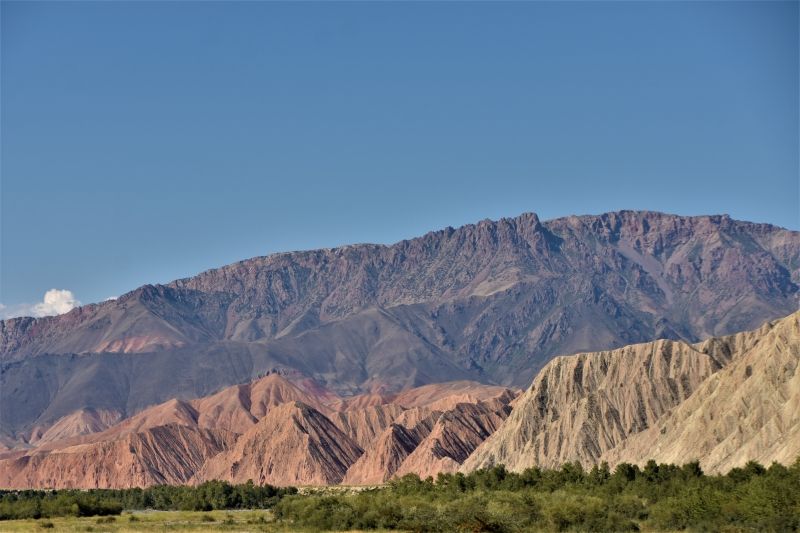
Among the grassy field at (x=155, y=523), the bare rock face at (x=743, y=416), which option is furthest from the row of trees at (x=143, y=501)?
the bare rock face at (x=743, y=416)

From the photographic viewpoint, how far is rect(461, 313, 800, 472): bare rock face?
14138 centimetres

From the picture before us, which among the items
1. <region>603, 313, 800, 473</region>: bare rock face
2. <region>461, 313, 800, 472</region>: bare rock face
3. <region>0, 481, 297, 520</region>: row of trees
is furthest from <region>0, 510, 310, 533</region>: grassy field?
<region>461, 313, 800, 472</region>: bare rock face

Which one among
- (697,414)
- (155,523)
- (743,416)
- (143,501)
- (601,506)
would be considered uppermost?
(697,414)

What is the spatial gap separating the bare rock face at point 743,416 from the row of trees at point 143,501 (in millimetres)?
46208

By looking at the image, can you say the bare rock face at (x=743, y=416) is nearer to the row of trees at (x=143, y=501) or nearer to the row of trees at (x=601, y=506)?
the row of trees at (x=601, y=506)

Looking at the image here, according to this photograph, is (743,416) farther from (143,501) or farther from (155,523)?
(143,501)

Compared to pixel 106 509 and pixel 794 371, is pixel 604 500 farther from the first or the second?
pixel 106 509

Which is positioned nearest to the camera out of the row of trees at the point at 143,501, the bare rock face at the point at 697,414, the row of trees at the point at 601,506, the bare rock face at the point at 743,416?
the row of trees at the point at 601,506

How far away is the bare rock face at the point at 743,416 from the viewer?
136 m

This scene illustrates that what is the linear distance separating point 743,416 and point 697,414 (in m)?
9.41

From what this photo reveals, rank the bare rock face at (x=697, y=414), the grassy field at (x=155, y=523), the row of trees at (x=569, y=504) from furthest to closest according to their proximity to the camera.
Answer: the bare rock face at (x=697, y=414) < the grassy field at (x=155, y=523) < the row of trees at (x=569, y=504)

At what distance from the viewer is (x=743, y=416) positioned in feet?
489

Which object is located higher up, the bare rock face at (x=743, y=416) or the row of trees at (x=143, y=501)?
the bare rock face at (x=743, y=416)

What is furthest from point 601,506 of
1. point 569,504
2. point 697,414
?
point 697,414
